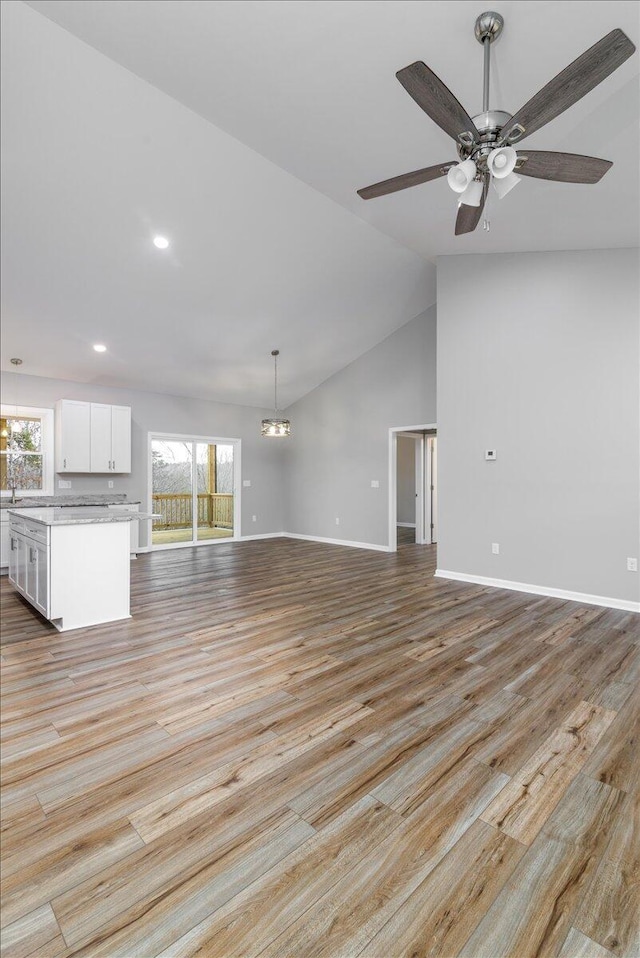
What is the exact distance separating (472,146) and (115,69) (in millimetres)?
2726

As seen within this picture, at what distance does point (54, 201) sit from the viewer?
4.37 metres

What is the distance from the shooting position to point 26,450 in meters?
7.10

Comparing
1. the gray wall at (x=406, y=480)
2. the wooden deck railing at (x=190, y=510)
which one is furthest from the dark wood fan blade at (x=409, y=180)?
the gray wall at (x=406, y=480)

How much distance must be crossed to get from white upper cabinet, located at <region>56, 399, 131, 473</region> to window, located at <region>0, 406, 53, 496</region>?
0.83ft

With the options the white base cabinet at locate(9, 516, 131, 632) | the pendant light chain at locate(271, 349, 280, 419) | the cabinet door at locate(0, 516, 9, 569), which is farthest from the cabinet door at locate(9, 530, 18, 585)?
the pendant light chain at locate(271, 349, 280, 419)

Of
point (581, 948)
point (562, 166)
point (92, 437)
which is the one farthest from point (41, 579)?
point (562, 166)

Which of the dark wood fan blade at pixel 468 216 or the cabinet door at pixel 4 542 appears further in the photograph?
the cabinet door at pixel 4 542

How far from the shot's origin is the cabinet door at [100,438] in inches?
287

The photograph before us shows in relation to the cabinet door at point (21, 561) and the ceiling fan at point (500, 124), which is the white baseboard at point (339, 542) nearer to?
the cabinet door at point (21, 561)

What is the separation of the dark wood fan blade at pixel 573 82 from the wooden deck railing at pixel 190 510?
7602 millimetres

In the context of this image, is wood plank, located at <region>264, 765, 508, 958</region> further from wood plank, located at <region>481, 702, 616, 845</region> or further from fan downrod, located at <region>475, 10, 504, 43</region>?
fan downrod, located at <region>475, 10, 504, 43</region>

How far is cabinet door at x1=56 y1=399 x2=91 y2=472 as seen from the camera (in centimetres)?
700

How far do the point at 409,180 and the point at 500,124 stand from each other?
20.4 inches

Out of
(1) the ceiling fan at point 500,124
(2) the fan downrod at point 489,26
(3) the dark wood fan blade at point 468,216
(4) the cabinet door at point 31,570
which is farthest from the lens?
(4) the cabinet door at point 31,570
